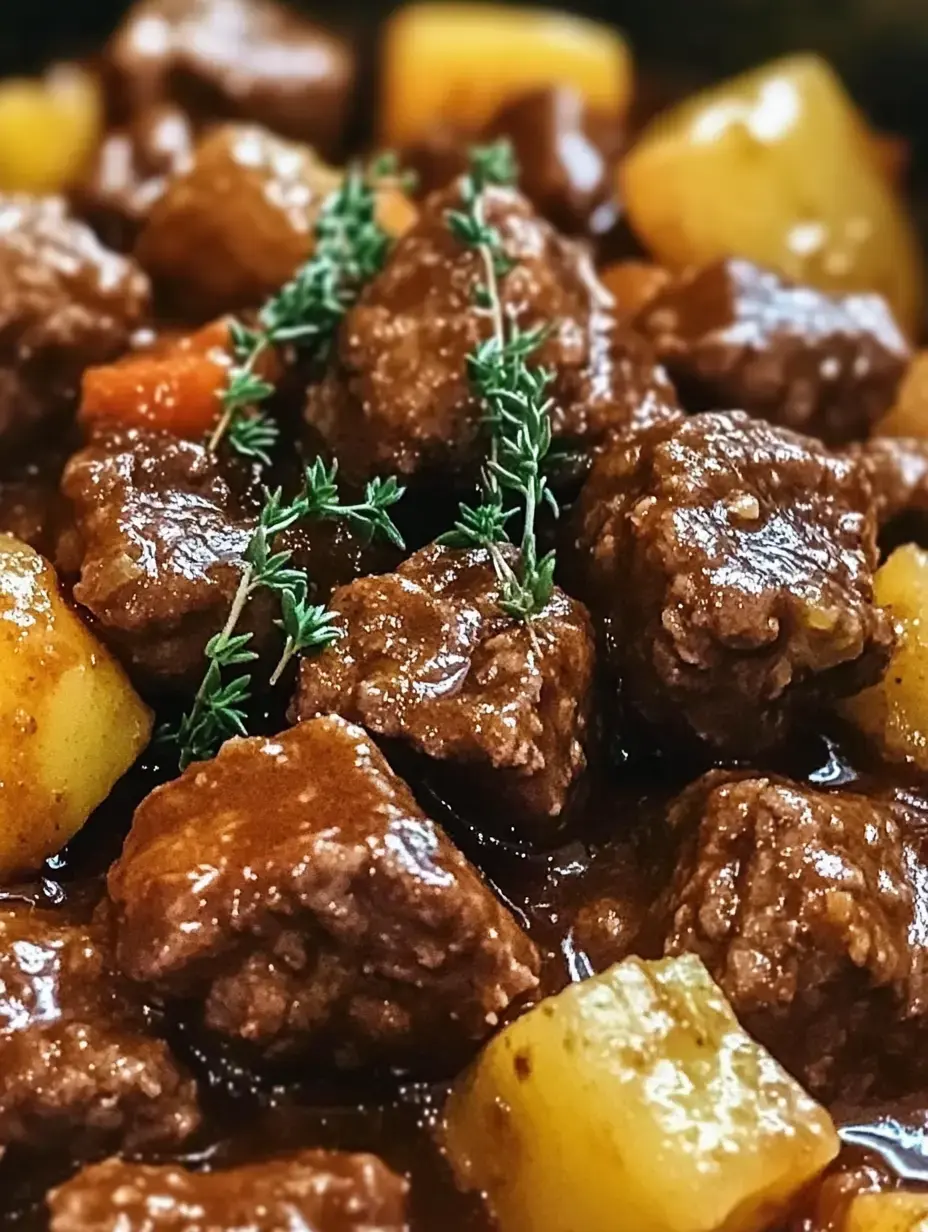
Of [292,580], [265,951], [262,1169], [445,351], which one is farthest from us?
[445,351]

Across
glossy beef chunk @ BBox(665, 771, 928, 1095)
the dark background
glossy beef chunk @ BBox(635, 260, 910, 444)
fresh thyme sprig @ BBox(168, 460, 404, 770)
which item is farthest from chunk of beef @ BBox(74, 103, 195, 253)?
glossy beef chunk @ BBox(665, 771, 928, 1095)

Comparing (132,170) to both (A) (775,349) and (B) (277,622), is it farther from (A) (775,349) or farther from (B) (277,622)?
(B) (277,622)

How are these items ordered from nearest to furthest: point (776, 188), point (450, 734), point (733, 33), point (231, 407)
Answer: point (450, 734) → point (231, 407) → point (776, 188) → point (733, 33)

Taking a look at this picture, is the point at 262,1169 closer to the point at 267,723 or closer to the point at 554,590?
the point at 267,723

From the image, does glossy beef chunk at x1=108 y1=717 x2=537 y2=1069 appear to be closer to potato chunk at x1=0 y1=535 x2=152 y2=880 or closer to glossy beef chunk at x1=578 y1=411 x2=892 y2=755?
potato chunk at x1=0 y1=535 x2=152 y2=880

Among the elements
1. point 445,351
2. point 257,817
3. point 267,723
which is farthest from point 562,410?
point 257,817

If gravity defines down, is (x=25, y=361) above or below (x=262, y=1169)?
above

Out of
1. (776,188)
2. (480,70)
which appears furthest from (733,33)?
(776,188)
